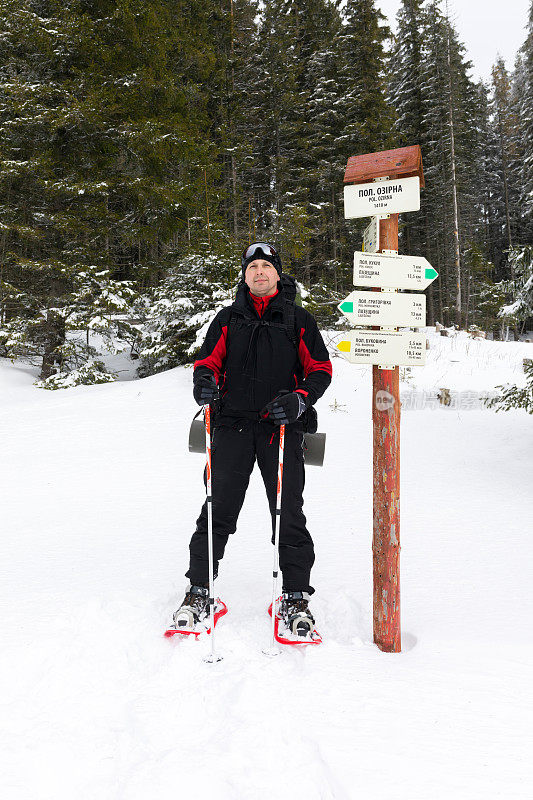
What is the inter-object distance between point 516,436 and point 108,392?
7762 mm

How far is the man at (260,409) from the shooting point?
9.70 feet

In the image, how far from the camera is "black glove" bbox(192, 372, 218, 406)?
2.81 m

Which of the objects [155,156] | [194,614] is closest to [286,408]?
[194,614]

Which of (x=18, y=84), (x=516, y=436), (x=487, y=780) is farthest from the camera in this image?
(x=18, y=84)

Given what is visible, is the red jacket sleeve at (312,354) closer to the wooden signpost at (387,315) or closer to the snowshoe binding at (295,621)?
the wooden signpost at (387,315)

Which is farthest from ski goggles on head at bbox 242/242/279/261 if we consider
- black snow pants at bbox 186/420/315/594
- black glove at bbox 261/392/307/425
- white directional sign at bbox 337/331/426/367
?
black snow pants at bbox 186/420/315/594

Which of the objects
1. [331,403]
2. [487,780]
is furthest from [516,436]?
[487,780]

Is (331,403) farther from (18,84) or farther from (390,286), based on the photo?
(18,84)

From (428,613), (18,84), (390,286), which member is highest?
(18,84)

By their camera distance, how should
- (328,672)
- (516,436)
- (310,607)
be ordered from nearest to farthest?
(328,672)
(310,607)
(516,436)

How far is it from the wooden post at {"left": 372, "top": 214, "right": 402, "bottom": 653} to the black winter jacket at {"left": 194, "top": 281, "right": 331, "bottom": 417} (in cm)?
39

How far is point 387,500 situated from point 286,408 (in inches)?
31.0

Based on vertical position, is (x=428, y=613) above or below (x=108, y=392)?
below

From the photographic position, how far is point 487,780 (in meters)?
1.82
